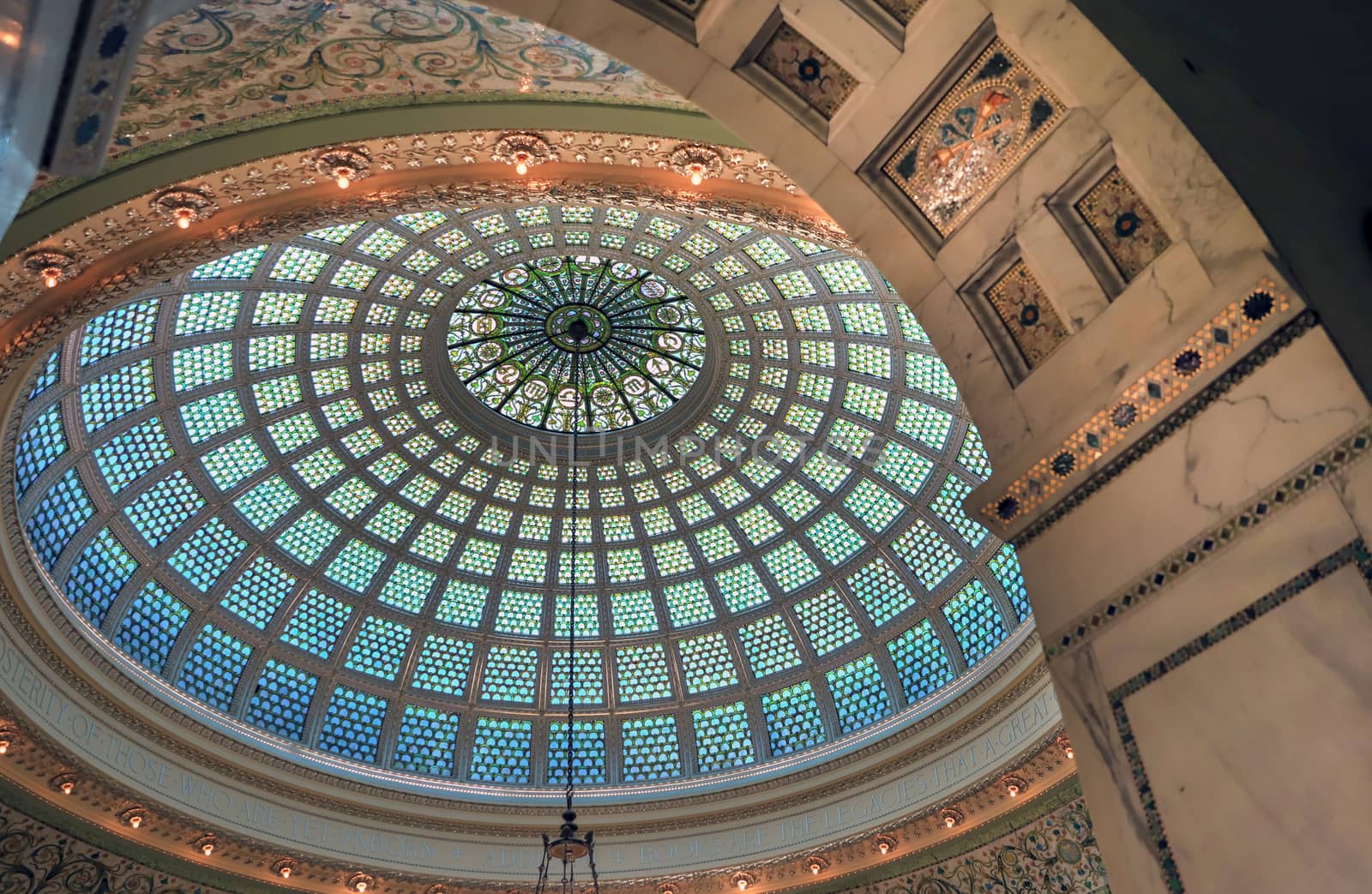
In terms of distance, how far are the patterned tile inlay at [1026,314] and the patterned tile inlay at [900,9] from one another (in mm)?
1189

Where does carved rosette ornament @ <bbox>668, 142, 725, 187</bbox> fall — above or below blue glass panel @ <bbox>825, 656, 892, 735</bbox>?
above

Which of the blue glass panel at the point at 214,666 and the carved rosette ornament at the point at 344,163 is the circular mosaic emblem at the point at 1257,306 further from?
the blue glass panel at the point at 214,666

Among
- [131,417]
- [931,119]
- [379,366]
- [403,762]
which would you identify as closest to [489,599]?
[403,762]

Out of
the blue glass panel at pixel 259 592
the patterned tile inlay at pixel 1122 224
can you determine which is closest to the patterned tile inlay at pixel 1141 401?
the patterned tile inlay at pixel 1122 224

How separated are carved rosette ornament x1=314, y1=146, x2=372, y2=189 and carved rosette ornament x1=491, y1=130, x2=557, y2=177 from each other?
949 millimetres

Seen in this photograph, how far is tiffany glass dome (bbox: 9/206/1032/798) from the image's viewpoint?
1362 centimetres

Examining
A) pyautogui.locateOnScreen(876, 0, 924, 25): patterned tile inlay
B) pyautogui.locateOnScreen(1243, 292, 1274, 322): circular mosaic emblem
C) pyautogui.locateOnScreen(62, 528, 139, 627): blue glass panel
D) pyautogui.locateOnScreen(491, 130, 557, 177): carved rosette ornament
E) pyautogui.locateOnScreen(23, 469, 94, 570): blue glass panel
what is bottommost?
pyautogui.locateOnScreen(62, 528, 139, 627): blue glass panel

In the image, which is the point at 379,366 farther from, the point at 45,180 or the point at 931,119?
the point at 931,119

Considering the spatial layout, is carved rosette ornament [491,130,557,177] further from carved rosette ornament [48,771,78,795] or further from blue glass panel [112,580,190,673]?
blue glass panel [112,580,190,673]

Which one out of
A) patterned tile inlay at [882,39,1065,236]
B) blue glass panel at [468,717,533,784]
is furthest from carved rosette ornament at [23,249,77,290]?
blue glass panel at [468,717,533,784]

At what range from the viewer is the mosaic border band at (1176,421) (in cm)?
363

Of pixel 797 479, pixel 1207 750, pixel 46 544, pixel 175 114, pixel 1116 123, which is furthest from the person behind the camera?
pixel 797 479

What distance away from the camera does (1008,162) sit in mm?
4680

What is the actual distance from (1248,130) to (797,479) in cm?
1226
